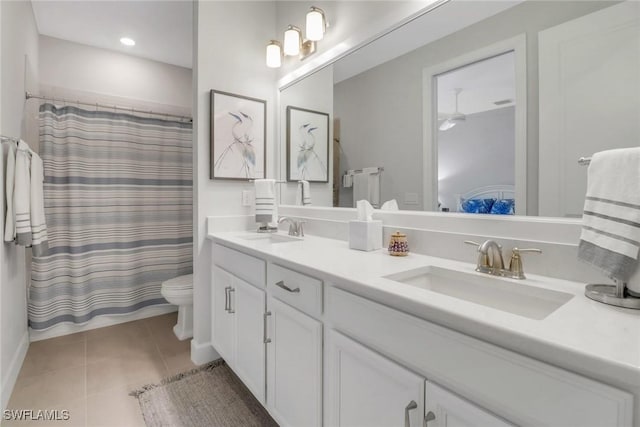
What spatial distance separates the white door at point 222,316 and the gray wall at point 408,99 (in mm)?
862

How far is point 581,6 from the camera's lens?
941mm

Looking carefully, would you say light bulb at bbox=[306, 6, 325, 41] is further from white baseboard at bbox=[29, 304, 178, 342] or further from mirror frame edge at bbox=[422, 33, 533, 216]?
white baseboard at bbox=[29, 304, 178, 342]

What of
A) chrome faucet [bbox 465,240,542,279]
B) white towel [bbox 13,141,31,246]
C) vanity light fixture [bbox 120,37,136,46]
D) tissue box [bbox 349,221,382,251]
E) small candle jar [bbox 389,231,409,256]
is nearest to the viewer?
chrome faucet [bbox 465,240,542,279]

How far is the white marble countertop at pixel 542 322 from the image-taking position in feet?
1.62

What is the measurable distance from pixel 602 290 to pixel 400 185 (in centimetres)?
85

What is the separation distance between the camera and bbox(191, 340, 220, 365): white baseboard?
2025mm

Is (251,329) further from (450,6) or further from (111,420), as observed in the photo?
(450,6)

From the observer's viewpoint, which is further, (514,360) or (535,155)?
(535,155)

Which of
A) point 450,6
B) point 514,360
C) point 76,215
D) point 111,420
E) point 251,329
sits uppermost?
point 450,6

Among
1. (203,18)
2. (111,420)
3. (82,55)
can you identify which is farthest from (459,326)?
(82,55)

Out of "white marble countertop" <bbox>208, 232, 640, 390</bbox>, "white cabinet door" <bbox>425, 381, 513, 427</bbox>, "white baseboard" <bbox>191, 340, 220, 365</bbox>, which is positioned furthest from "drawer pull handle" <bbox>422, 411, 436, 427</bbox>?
"white baseboard" <bbox>191, 340, 220, 365</bbox>

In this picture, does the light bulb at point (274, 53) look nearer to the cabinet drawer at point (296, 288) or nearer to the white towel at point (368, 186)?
the white towel at point (368, 186)

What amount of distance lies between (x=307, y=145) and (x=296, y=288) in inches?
47.6

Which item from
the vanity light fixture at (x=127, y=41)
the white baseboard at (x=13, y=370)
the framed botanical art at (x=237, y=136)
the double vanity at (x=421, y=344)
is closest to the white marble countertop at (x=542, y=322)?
the double vanity at (x=421, y=344)
